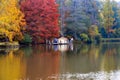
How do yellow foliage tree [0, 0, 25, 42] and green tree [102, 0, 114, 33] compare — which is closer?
yellow foliage tree [0, 0, 25, 42]

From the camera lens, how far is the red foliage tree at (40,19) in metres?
59.1

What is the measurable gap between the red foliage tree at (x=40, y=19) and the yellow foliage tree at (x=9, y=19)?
5117mm

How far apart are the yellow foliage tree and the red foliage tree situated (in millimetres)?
5117

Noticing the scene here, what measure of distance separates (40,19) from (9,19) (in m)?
12.7

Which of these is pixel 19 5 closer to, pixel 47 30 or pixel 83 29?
pixel 47 30

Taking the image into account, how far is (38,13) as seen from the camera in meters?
60.3

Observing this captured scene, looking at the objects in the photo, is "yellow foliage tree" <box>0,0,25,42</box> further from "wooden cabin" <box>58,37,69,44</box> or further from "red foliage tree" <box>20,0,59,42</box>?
"wooden cabin" <box>58,37,69,44</box>

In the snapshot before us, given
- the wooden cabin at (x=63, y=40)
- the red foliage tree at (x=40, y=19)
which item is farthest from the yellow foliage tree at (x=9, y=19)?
the wooden cabin at (x=63, y=40)

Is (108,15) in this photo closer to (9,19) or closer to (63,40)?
(63,40)

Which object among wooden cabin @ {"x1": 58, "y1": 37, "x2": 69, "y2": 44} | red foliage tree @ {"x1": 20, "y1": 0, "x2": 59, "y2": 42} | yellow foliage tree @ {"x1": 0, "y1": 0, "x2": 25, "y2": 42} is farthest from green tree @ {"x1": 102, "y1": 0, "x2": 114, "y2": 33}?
yellow foliage tree @ {"x1": 0, "y1": 0, "x2": 25, "y2": 42}

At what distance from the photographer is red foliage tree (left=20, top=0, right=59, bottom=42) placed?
5909 centimetres

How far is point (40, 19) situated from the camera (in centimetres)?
6009

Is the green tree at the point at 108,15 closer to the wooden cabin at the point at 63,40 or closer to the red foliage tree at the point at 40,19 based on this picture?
the wooden cabin at the point at 63,40

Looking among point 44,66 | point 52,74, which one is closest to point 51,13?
point 44,66
